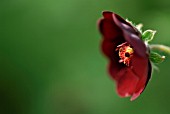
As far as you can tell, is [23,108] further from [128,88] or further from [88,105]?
[128,88]

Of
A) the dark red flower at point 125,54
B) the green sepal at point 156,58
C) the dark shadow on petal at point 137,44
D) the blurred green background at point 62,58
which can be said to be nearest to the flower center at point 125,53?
the dark red flower at point 125,54

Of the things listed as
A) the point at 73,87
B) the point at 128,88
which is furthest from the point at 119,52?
the point at 73,87

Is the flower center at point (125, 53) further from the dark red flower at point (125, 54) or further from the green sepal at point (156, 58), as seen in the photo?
the green sepal at point (156, 58)

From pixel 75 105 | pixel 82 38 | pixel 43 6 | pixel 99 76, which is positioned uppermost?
pixel 43 6

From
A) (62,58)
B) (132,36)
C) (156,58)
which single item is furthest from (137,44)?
(62,58)

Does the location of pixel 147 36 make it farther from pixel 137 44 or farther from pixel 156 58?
pixel 137 44

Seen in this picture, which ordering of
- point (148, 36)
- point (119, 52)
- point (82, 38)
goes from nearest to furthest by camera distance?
1. point (148, 36)
2. point (119, 52)
3. point (82, 38)
